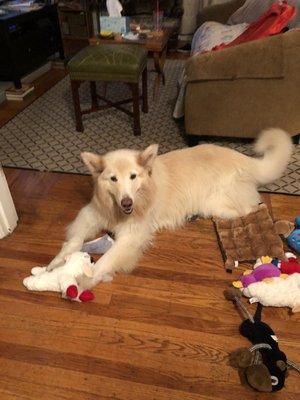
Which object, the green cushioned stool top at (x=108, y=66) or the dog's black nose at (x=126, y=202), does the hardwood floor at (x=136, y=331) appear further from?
the green cushioned stool top at (x=108, y=66)

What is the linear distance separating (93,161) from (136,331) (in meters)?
0.79

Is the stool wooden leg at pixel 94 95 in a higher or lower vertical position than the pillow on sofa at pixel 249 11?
lower

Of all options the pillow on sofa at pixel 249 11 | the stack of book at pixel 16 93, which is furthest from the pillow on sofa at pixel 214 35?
the stack of book at pixel 16 93

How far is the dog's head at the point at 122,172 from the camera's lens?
1.52 m

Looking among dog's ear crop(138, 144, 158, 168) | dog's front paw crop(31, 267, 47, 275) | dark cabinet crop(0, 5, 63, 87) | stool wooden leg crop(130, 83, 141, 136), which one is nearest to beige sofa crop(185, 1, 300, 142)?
stool wooden leg crop(130, 83, 141, 136)

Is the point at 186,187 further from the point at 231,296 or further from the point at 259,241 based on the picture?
the point at 231,296

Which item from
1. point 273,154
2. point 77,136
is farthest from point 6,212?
point 273,154

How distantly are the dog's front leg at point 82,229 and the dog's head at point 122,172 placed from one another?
0.28 meters

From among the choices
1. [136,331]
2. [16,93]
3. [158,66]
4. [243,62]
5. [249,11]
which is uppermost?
[249,11]

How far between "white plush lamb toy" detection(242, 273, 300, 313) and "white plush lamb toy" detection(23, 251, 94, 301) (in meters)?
0.77

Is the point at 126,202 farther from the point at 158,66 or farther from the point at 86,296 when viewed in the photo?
the point at 158,66

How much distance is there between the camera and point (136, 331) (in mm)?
1468

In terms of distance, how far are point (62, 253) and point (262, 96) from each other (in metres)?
1.77

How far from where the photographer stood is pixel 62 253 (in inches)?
68.5
